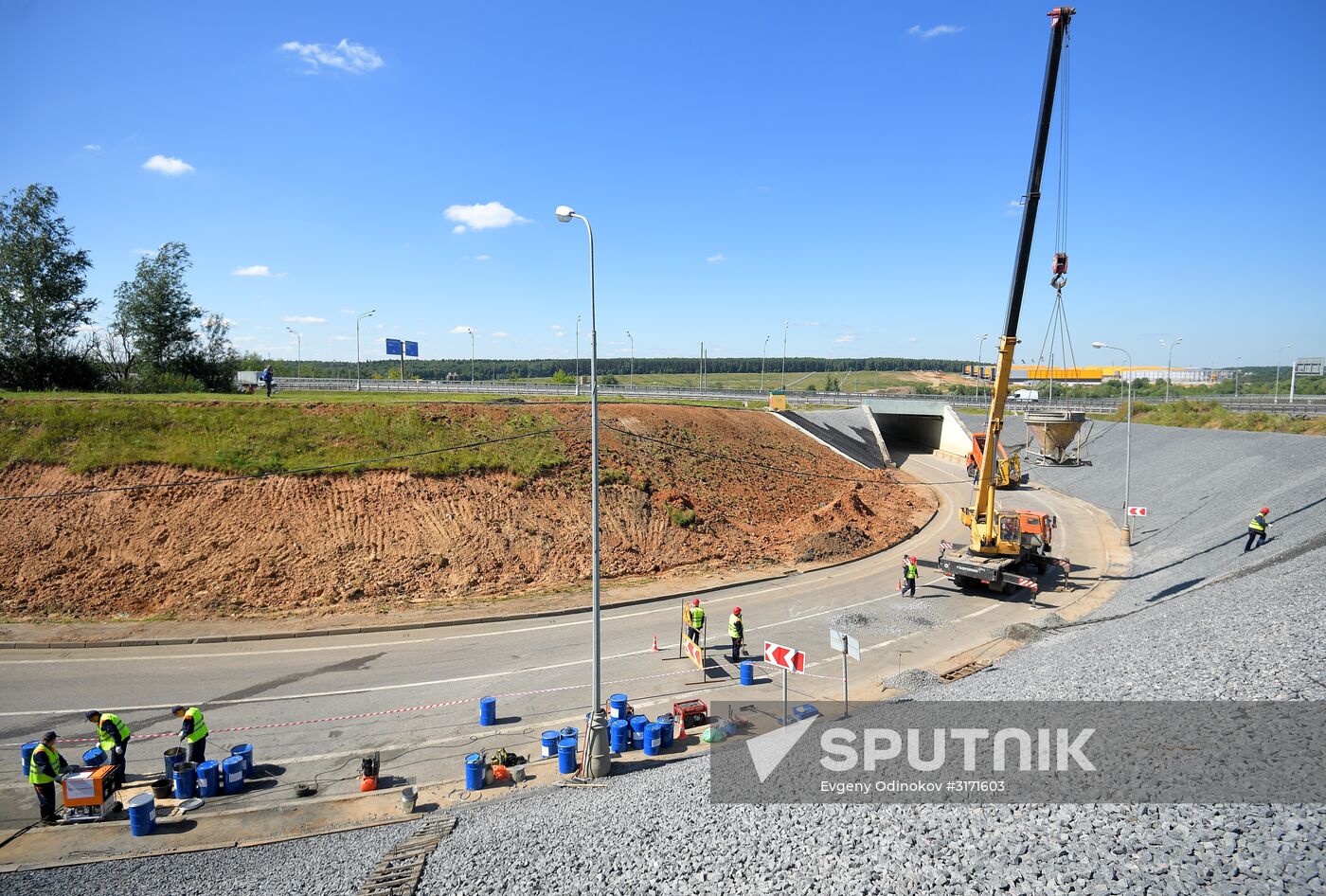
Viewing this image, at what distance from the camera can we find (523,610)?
67.8ft

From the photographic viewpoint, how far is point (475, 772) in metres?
11.1

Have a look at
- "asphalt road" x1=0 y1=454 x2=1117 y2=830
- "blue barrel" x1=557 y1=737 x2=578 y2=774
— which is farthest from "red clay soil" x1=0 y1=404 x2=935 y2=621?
"blue barrel" x1=557 y1=737 x2=578 y2=774

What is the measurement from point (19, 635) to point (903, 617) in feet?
83.0

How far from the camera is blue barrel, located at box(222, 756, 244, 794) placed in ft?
36.9

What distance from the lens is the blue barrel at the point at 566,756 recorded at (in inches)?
454

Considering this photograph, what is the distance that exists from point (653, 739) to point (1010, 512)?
17.4 m

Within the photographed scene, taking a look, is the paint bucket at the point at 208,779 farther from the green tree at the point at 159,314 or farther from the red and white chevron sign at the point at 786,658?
the green tree at the point at 159,314

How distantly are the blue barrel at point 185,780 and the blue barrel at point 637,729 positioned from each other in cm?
743

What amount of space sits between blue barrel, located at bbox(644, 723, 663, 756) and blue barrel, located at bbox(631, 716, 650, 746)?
0.15 metres

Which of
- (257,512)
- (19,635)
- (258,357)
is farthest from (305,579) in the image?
(258,357)

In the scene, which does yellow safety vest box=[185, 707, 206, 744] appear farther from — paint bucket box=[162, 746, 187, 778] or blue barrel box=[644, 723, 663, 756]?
blue barrel box=[644, 723, 663, 756]

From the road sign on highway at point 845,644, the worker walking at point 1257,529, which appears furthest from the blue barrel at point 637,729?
the worker walking at point 1257,529

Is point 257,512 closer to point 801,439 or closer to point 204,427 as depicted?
point 204,427

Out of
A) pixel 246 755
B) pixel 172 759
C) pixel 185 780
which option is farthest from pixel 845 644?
pixel 172 759
